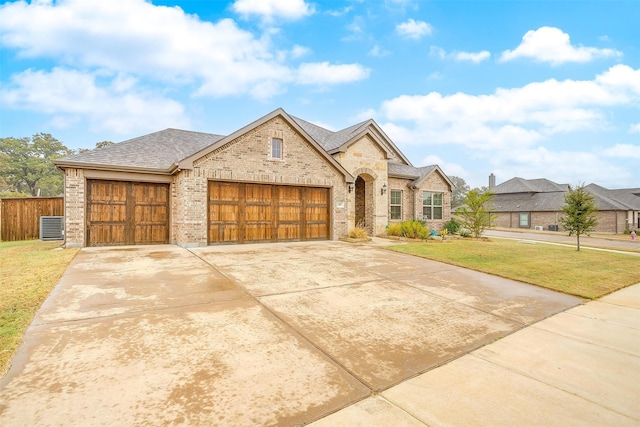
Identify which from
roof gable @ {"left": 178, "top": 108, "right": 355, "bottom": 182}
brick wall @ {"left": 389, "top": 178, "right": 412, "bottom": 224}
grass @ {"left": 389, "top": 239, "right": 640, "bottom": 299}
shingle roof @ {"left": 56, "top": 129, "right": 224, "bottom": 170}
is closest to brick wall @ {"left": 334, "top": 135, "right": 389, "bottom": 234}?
brick wall @ {"left": 389, "top": 178, "right": 412, "bottom": 224}

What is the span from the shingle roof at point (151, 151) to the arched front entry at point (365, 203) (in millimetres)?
9059

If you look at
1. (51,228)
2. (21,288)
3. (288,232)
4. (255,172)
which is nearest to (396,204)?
(288,232)

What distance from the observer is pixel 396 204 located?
18.5 meters

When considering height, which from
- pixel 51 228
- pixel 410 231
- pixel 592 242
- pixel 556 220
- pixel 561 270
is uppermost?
pixel 556 220

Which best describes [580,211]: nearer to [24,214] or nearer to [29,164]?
[24,214]

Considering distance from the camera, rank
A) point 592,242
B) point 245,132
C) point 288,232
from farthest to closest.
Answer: point 592,242 < point 288,232 < point 245,132

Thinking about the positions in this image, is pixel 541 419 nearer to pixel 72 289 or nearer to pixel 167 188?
pixel 72 289

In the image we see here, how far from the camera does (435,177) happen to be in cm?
1962

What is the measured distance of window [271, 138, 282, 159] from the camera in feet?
39.8

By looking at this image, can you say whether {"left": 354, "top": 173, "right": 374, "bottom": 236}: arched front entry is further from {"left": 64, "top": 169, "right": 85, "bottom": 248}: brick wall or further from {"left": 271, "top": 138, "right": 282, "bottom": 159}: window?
{"left": 64, "top": 169, "right": 85, "bottom": 248}: brick wall

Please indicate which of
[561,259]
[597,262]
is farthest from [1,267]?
[597,262]

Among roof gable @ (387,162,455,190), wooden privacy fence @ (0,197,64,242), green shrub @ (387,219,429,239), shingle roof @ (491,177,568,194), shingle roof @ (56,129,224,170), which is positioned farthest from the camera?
shingle roof @ (491,177,568,194)

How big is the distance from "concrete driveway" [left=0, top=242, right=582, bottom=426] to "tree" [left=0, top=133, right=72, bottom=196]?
52.4 m

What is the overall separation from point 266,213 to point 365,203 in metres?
7.58
